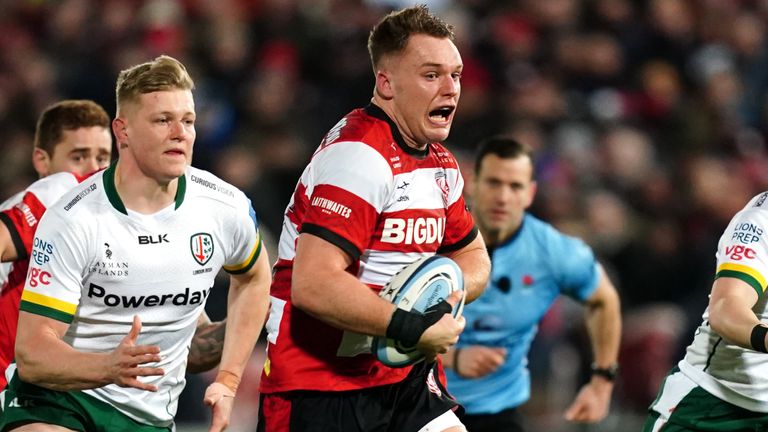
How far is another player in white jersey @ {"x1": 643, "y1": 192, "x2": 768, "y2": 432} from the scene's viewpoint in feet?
16.1

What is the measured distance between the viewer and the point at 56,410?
482 cm

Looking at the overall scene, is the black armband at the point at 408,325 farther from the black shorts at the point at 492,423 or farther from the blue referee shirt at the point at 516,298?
the black shorts at the point at 492,423

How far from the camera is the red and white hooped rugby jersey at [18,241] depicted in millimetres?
5375

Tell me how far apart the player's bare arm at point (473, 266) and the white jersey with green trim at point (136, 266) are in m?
0.90

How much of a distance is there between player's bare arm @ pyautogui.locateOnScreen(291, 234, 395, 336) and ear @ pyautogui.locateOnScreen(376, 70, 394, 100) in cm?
Result: 71

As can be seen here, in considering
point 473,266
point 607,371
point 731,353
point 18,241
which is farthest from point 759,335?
point 18,241

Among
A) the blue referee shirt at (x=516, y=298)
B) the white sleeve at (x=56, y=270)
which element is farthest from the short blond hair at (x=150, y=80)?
the blue referee shirt at (x=516, y=298)

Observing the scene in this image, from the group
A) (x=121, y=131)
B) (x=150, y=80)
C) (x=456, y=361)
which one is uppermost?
(x=150, y=80)

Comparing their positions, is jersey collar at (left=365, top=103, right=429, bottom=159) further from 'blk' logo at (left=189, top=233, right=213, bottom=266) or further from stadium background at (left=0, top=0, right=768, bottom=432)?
stadium background at (left=0, top=0, right=768, bottom=432)

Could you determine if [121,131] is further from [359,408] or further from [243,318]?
[359,408]

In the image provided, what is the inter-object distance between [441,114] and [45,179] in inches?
79.9

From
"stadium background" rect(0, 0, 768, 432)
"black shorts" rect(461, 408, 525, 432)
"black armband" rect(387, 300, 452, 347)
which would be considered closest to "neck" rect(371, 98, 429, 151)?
"black armband" rect(387, 300, 452, 347)

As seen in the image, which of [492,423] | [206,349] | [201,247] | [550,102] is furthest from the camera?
[550,102]

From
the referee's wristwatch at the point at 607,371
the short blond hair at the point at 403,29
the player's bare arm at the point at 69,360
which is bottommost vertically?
the referee's wristwatch at the point at 607,371
